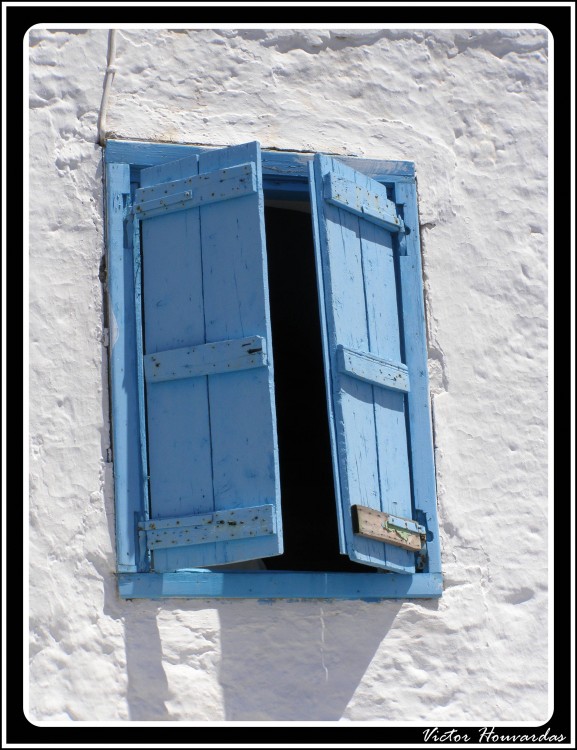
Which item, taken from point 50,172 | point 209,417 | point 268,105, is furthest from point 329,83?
point 209,417

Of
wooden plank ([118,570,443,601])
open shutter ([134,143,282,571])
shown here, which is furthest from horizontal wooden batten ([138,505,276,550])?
wooden plank ([118,570,443,601])

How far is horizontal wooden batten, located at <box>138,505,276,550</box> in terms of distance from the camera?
15.7 ft

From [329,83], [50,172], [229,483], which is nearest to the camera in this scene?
[229,483]

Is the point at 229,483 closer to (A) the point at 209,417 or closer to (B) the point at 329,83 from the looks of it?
(A) the point at 209,417

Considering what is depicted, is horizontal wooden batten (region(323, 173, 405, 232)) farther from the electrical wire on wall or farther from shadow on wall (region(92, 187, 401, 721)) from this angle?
shadow on wall (region(92, 187, 401, 721))

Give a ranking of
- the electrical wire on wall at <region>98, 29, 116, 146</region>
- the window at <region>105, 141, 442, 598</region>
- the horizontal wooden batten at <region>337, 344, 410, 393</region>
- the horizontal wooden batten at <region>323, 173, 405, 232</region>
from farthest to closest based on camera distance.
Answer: the electrical wire on wall at <region>98, 29, 116, 146</region>, the horizontal wooden batten at <region>323, 173, 405, 232</region>, the horizontal wooden batten at <region>337, 344, 410, 393</region>, the window at <region>105, 141, 442, 598</region>

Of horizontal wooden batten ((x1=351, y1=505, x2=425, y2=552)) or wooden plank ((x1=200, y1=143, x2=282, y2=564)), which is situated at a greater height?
wooden plank ((x1=200, y1=143, x2=282, y2=564))

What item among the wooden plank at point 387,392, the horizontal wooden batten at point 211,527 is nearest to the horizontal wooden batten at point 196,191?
the wooden plank at point 387,392

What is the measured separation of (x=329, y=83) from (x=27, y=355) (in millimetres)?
1492

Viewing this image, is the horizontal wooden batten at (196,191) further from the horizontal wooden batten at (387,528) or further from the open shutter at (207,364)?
the horizontal wooden batten at (387,528)

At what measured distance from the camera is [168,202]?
16.8 feet

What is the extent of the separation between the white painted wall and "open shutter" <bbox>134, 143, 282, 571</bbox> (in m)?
0.19

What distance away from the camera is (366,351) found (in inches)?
202

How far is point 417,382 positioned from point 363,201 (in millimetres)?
639
